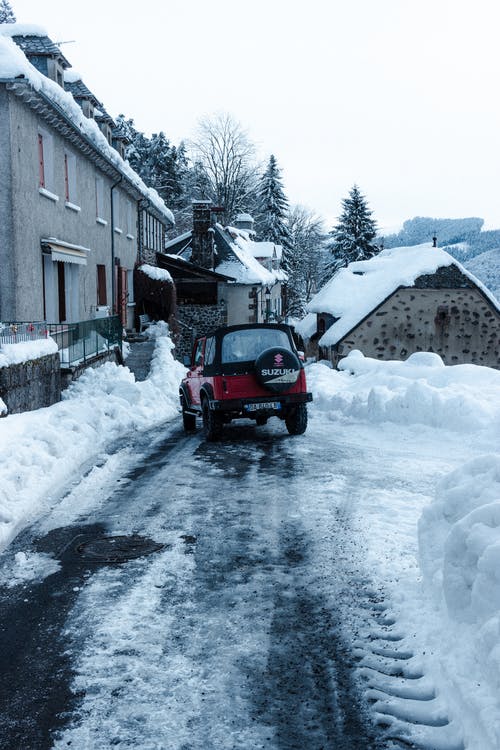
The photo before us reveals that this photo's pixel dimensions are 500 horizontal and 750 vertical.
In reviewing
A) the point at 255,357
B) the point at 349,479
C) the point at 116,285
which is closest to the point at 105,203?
the point at 116,285

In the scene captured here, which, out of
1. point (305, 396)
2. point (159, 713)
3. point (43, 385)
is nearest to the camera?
point (159, 713)

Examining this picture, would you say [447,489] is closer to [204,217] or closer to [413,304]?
[413,304]

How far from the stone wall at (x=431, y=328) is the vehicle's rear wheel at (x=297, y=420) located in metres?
16.1

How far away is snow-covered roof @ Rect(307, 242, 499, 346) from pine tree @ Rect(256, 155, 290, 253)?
36699 mm

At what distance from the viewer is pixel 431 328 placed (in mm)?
27984

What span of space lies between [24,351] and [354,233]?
48597mm

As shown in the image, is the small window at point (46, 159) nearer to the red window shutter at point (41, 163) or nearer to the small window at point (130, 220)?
the red window shutter at point (41, 163)

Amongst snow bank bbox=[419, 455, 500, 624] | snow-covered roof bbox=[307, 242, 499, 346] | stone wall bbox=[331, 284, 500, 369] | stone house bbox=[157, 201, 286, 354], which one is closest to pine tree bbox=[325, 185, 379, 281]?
stone house bbox=[157, 201, 286, 354]

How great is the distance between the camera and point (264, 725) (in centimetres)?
336

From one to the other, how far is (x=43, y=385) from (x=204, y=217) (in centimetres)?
2932

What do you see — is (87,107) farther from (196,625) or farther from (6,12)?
(6,12)

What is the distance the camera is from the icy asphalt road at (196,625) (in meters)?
3.37

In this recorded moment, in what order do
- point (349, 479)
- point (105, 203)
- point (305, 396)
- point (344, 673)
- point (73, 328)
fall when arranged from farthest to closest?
1. point (105, 203)
2. point (73, 328)
3. point (305, 396)
4. point (349, 479)
5. point (344, 673)

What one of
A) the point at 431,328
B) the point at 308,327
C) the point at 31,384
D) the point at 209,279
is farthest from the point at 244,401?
the point at 209,279
